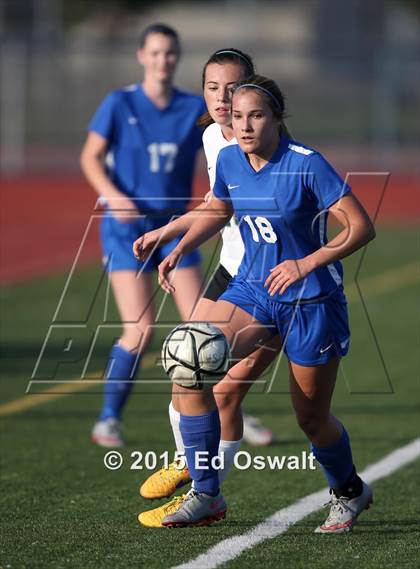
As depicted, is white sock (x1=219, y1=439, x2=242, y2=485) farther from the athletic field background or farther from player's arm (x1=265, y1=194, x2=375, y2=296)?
player's arm (x1=265, y1=194, x2=375, y2=296)

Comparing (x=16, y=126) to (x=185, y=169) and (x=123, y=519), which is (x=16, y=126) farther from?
(x=123, y=519)

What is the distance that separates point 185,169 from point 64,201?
646 inches

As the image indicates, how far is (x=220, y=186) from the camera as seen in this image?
5.58 m

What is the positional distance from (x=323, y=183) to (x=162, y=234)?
0.85 metres

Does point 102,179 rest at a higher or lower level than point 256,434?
higher

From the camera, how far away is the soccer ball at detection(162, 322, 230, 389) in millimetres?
5195

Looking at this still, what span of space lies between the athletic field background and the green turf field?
0.5 inches

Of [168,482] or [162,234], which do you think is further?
[168,482]

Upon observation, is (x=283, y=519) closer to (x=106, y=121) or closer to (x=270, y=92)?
(x=270, y=92)

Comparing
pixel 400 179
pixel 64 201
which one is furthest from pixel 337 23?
pixel 64 201

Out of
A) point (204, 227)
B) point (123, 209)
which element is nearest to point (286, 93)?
point (123, 209)

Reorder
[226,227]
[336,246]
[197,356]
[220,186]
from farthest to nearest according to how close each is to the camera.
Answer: [226,227]
[220,186]
[197,356]
[336,246]

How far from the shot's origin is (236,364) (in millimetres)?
5664

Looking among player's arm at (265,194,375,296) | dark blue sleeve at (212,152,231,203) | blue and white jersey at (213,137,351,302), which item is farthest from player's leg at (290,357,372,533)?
dark blue sleeve at (212,152,231,203)
